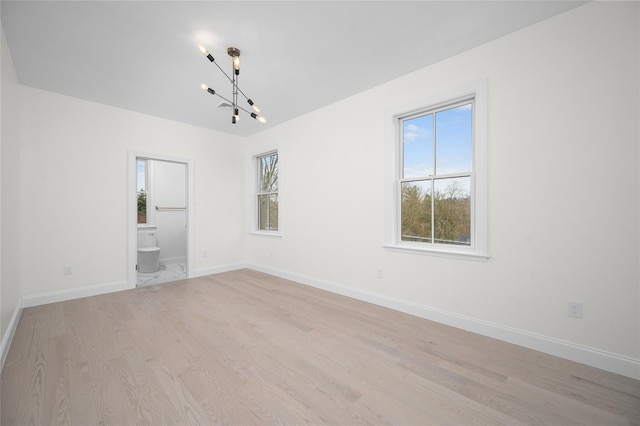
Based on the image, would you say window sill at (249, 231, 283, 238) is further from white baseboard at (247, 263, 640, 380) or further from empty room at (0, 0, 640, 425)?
white baseboard at (247, 263, 640, 380)

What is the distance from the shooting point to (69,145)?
354cm

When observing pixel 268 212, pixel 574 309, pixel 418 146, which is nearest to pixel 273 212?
pixel 268 212

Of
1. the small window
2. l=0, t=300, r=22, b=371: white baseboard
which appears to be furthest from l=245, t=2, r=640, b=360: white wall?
the small window

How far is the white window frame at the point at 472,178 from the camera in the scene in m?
2.48

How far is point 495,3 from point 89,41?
342cm

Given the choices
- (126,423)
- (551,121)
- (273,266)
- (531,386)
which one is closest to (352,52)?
(551,121)

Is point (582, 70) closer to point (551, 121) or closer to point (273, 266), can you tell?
point (551, 121)

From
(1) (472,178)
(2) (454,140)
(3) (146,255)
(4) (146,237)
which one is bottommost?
(3) (146,255)

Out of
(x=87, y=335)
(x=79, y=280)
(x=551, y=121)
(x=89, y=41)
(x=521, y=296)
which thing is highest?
(x=89, y=41)

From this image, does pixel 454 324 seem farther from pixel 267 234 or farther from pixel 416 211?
pixel 267 234

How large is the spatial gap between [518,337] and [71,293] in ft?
16.8

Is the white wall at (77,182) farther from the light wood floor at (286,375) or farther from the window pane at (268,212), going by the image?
the window pane at (268,212)

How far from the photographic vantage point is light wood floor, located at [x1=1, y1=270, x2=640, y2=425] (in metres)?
1.51

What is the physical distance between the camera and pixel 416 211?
3.06 metres
